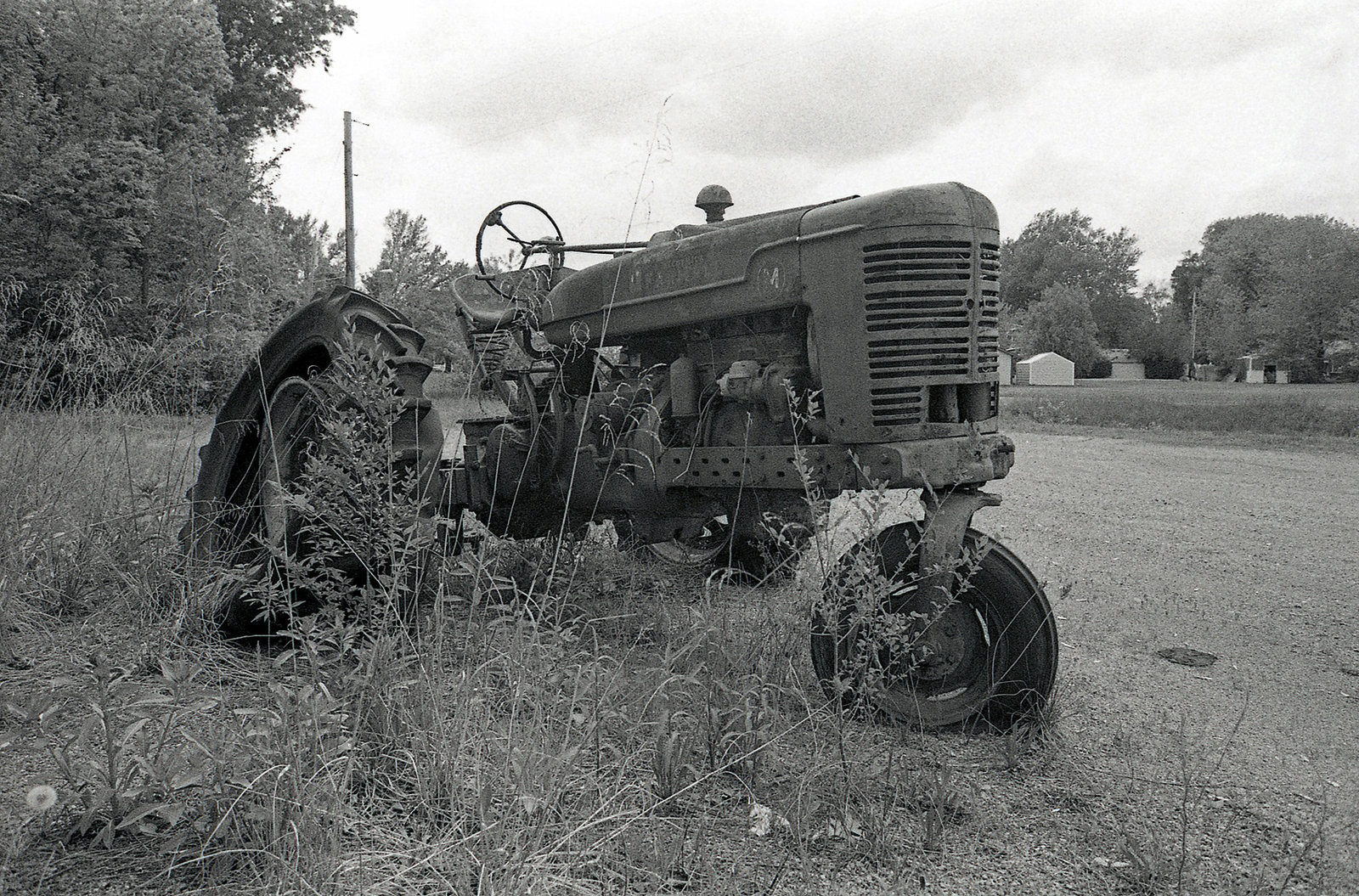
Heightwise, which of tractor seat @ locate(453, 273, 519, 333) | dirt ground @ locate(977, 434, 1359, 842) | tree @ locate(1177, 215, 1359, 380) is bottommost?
dirt ground @ locate(977, 434, 1359, 842)

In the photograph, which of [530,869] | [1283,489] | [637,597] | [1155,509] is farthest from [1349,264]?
[530,869]

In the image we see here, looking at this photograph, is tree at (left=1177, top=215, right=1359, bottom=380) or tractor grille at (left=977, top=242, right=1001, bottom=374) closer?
tractor grille at (left=977, top=242, right=1001, bottom=374)

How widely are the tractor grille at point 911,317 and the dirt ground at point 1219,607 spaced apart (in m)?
0.72

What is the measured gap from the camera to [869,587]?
2061 millimetres

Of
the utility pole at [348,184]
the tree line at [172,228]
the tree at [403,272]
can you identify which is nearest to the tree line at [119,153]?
the tree line at [172,228]

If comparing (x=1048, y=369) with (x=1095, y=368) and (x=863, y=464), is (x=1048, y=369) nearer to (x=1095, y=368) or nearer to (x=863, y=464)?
(x=1095, y=368)

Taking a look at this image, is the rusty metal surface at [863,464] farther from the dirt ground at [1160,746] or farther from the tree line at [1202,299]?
the tree line at [1202,299]

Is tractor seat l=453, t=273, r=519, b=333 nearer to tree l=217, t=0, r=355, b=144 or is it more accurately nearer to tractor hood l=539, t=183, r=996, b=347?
tractor hood l=539, t=183, r=996, b=347

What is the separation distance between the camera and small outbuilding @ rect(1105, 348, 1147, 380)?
64.3m

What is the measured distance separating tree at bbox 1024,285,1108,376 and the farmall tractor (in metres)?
64.1

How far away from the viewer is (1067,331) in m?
62.9

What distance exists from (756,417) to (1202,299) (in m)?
72.8

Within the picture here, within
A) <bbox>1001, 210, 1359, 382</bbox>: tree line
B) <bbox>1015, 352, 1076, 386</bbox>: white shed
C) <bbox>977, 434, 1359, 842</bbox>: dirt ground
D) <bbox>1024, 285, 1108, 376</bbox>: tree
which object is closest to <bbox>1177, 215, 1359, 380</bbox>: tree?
<bbox>1001, 210, 1359, 382</bbox>: tree line

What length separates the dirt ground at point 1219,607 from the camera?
8.66 feet
